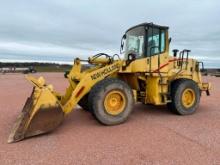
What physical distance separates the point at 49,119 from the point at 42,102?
35 centimetres

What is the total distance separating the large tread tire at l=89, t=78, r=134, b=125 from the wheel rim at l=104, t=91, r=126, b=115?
0.21ft

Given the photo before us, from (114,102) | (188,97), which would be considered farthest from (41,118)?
(188,97)

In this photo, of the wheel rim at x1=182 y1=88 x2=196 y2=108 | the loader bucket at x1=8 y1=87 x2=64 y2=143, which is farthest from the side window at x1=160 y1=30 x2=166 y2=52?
the loader bucket at x1=8 y1=87 x2=64 y2=143

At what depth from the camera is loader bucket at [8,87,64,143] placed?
5793 mm

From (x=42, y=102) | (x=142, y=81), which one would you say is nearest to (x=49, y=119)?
(x=42, y=102)

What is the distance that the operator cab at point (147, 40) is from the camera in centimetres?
789

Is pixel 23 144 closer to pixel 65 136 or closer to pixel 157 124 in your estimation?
pixel 65 136

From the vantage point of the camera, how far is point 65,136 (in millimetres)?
6059

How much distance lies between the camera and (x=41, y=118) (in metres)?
5.91

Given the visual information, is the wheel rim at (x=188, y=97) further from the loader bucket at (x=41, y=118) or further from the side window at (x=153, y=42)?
the loader bucket at (x=41, y=118)

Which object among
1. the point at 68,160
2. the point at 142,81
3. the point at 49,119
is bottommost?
the point at 68,160

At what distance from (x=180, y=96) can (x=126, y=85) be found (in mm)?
1811

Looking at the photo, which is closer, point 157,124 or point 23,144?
point 23,144

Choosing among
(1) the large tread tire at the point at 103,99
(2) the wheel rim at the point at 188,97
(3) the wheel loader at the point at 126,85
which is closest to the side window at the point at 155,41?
(3) the wheel loader at the point at 126,85
